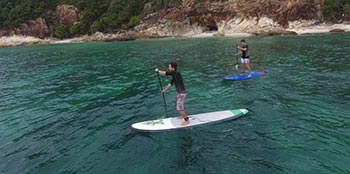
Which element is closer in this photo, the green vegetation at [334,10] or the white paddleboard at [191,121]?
the white paddleboard at [191,121]

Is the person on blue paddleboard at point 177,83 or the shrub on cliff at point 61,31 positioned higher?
the shrub on cliff at point 61,31

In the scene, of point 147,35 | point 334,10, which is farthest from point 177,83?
point 147,35

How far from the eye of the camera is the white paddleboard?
39.7 feet

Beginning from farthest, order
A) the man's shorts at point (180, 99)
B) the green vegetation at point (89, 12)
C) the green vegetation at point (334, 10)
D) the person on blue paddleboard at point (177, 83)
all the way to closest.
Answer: the green vegetation at point (89, 12) < the green vegetation at point (334, 10) < the man's shorts at point (180, 99) < the person on blue paddleboard at point (177, 83)

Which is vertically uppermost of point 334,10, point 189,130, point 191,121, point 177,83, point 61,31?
point 61,31

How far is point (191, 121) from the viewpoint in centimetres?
1268

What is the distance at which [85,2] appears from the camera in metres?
117

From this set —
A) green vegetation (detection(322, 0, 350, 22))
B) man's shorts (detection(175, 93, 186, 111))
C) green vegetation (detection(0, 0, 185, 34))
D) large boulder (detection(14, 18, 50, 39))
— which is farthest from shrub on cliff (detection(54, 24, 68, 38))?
man's shorts (detection(175, 93, 186, 111))

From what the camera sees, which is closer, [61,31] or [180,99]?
[180,99]

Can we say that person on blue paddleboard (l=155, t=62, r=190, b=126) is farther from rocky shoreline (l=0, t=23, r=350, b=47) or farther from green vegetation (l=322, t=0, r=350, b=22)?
green vegetation (l=322, t=0, r=350, b=22)

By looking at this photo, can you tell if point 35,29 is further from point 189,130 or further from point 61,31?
point 189,130

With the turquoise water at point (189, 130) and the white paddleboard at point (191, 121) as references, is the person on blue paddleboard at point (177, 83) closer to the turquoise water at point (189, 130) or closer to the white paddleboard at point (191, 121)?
the white paddleboard at point (191, 121)

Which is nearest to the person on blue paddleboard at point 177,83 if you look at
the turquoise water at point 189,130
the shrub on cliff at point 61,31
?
the turquoise water at point 189,130

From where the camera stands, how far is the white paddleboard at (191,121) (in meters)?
12.1
